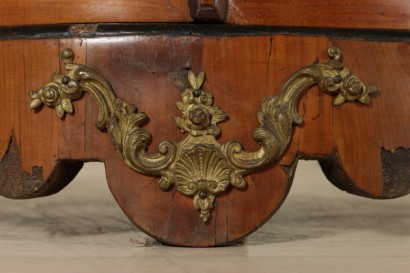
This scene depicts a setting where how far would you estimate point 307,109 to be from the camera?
1.72 meters

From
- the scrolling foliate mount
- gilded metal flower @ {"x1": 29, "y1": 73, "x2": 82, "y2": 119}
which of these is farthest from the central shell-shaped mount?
gilded metal flower @ {"x1": 29, "y1": 73, "x2": 82, "y2": 119}

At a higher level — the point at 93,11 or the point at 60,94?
the point at 93,11

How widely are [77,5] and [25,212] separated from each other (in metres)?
0.61

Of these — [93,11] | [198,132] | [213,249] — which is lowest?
[213,249]

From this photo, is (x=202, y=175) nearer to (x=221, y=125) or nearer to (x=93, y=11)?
(x=221, y=125)

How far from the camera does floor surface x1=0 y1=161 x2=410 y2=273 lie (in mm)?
1582

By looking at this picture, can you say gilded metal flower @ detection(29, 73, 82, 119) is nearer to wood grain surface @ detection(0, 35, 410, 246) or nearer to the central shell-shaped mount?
wood grain surface @ detection(0, 35, 410, 246)

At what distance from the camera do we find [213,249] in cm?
172

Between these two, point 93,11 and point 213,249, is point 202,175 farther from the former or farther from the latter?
point 93,11

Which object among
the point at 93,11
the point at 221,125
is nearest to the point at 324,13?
the point at 221,125

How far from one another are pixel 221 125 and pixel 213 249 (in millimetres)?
163

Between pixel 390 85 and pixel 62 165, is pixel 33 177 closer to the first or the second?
pixel 62 165

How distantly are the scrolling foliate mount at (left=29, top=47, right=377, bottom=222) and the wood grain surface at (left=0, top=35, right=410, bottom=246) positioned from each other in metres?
0.01

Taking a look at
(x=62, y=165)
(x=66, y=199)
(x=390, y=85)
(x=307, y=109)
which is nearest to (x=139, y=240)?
(x=62, y=165)
